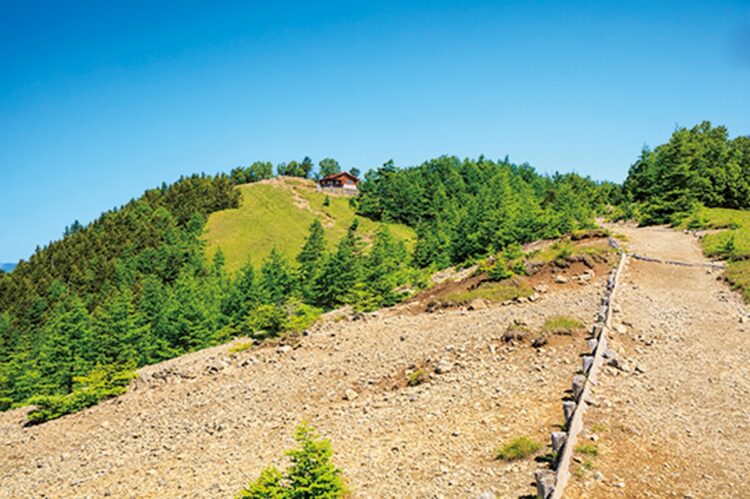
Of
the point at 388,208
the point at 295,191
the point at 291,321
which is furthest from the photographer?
the point at 295,191

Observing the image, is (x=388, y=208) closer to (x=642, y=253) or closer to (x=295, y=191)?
(x=295, y=191)

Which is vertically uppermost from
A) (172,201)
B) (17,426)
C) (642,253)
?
(172,201)

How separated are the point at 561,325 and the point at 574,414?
795 centimetres

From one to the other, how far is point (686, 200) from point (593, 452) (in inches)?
2245

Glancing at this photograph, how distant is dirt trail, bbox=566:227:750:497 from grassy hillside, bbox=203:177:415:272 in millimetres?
82003

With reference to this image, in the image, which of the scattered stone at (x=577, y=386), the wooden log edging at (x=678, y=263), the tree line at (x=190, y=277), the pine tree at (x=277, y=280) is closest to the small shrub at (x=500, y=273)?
the wooden log edging at (x=678, y=263)

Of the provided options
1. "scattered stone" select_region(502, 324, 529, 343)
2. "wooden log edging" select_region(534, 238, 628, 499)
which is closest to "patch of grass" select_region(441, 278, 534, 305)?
"wooden log edging" select_region(534, 238, 628, 499)

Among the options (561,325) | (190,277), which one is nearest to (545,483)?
(561,325)

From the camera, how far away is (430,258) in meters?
67.9

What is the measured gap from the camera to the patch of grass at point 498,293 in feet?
86.6

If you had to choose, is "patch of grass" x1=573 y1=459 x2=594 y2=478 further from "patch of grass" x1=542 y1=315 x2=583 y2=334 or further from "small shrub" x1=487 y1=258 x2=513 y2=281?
"small shrub" x1=487 y1=258 x2=513 y2=281

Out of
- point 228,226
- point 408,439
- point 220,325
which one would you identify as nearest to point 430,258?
point 220,325

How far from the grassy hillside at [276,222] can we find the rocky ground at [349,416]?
72682mm

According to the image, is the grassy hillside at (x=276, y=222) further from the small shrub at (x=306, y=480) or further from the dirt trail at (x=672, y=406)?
the small shrub at (x=306, y=480)
